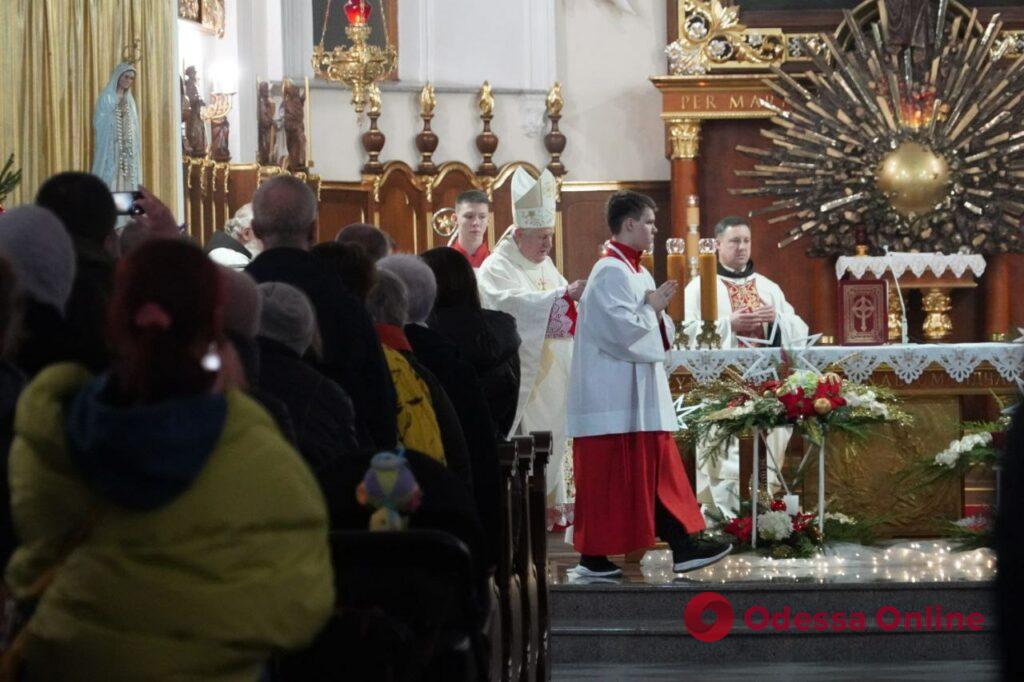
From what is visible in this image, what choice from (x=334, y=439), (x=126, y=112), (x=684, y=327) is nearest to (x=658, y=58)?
(x=684, y=327)

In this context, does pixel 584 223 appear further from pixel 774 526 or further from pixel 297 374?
pixel 297 374

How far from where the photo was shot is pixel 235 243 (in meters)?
8.91

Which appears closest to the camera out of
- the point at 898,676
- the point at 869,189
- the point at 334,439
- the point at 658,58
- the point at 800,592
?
the point at 334,439

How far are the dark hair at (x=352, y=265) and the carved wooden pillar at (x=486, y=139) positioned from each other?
28.5 feet

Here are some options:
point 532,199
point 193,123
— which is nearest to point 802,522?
point 532,199

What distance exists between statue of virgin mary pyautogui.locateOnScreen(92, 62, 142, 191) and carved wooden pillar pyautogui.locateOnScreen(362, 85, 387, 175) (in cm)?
361

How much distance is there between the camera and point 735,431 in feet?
28.9

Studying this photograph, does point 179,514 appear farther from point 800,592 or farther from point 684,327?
point 684,327

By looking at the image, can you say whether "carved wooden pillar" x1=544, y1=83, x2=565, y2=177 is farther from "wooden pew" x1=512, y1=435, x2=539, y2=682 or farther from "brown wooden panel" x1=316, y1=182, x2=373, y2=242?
"wooden pew" x1=512, y1=435, x2=539, y2=682

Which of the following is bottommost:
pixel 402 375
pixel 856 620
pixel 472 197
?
pixel 856 620

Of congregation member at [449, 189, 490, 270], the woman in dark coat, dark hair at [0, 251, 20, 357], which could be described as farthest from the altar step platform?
dark hair at [0, 251, 20, 357]

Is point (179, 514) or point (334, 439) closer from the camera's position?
point (179, 514)

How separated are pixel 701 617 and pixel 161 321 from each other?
565 centimetres

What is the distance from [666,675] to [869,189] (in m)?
6.95
